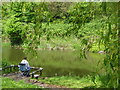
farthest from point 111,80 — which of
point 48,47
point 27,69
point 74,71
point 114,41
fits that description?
point 48,47

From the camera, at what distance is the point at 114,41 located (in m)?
2.87

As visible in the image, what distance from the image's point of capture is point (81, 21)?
378cm

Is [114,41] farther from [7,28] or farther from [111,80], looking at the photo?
[7,28]

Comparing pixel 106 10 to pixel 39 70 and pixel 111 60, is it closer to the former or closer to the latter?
pixel 111 60

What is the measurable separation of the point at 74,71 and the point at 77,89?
5.44 metres

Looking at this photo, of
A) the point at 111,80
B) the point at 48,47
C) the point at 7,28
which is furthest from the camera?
the point at 48,47

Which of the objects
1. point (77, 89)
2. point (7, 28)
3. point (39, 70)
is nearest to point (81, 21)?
point (77, 89)

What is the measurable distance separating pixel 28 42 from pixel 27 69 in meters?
8.25

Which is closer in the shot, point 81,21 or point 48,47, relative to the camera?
point 81,21

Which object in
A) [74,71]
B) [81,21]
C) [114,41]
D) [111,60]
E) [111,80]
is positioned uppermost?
[81,21]

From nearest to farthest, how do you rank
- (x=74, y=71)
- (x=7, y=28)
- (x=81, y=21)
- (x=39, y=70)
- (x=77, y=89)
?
(x=81, y=21) → (x=77, y=89) → (x=39, y=70) → (x=74, y=71) → (x=7, y=28)

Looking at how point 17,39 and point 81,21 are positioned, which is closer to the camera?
point 81,21

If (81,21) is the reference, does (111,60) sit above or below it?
below

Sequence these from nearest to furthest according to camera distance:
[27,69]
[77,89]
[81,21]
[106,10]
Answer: [106,10], [81,21], [77,89], [27,69]
